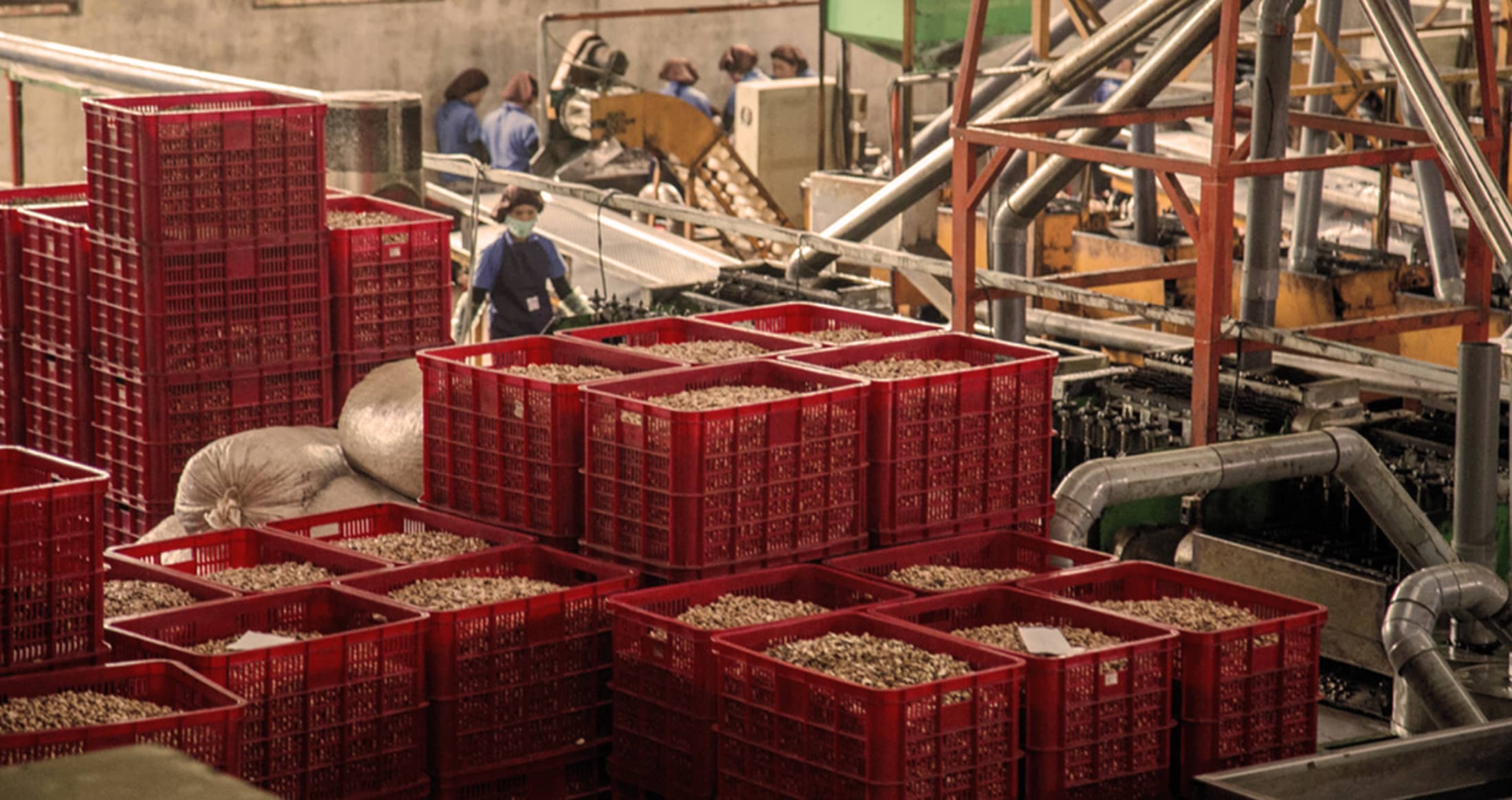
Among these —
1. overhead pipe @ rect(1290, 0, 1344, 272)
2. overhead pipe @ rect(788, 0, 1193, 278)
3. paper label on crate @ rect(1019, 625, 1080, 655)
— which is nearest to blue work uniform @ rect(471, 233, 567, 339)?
overhead pipe @ rect(788, 0, 1193, 278)

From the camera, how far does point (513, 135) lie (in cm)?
1569

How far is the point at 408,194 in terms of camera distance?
9.15m

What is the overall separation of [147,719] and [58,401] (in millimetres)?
3207

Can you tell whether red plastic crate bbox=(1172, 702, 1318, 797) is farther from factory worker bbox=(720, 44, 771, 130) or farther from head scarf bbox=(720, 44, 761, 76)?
head scarf bbox=(720, 44, 761, 76)

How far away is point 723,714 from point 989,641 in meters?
0.64

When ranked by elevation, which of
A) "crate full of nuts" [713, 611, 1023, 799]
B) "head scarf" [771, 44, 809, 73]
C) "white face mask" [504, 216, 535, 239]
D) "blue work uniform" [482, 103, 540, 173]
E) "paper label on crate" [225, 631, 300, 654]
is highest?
"head scarf" [771, 44, 809, 73]

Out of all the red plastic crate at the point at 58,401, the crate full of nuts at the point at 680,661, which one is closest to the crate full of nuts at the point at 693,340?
the crate full of nuts at the point at 680,661

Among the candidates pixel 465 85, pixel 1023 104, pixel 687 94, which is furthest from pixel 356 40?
pixel 1023 104

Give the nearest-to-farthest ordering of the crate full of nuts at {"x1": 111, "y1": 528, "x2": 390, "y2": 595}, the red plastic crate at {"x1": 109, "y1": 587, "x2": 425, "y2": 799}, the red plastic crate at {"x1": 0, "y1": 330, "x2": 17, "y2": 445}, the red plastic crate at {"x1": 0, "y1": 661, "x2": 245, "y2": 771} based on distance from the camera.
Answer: the red plastic crate at {"x1": 0, "y1": 661, "x2": 245, "y2": 771} → the red plastic crate at {"x1": 109, "y1": 587, "x2": 425, "y2": 799} → the crate full of nuts at {"x1": 111, "y1": 528, "x2": 390, "y2": 595} → the red plastic crate at {"x1": 0, "y1": 330, "x2": 17, "y2": 445}

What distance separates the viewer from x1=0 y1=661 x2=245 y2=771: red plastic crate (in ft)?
13.0

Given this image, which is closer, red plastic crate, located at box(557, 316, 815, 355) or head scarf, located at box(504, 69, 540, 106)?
red plastic crate, located at box(557, 316, 815, 355)

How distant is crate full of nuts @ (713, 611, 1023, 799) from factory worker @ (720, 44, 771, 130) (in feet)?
49.9

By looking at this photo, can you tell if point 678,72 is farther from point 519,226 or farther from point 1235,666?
point 1235,666

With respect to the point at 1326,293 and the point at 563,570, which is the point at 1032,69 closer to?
the point at 1326,293
